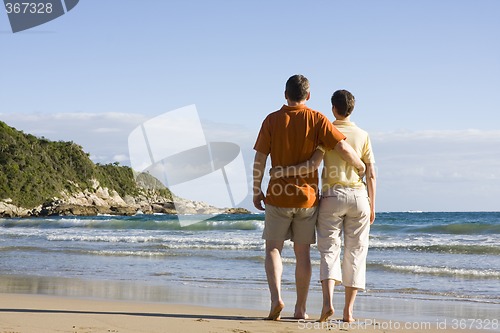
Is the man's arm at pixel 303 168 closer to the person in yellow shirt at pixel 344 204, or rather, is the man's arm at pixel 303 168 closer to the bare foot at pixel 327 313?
the person in yellow shirt at pixel 344 204

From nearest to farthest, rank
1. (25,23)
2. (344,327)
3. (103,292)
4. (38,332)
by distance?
(38,332), (344,327), (103,292), (25,23)

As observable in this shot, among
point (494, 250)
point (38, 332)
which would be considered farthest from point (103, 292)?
point (494, 250)

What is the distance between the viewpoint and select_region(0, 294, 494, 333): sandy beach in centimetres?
458

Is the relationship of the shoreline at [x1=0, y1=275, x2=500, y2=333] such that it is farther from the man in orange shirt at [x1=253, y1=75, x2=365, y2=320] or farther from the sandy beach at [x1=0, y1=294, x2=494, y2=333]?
the man in orange shirt at [x1=253, y1=75, x2=365, y2=320]

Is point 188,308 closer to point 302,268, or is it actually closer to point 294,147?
point 302,268

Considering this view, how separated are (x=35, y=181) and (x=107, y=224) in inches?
1219

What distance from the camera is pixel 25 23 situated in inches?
484

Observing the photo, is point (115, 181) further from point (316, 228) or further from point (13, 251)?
point (316, 228)

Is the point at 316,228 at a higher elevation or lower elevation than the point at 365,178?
lower

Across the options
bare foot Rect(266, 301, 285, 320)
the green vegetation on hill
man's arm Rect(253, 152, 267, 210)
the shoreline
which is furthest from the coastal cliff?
man's arm Rect(253, 152, 267, 210)

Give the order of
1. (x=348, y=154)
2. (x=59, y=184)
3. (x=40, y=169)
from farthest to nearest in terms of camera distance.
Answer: (x=59, y=184) → (x=40, y=169) → (x=348, y=154)

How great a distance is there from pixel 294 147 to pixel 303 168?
18 centimetres

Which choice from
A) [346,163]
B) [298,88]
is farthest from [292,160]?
[298,88]

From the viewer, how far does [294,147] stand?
4797 millimetres
